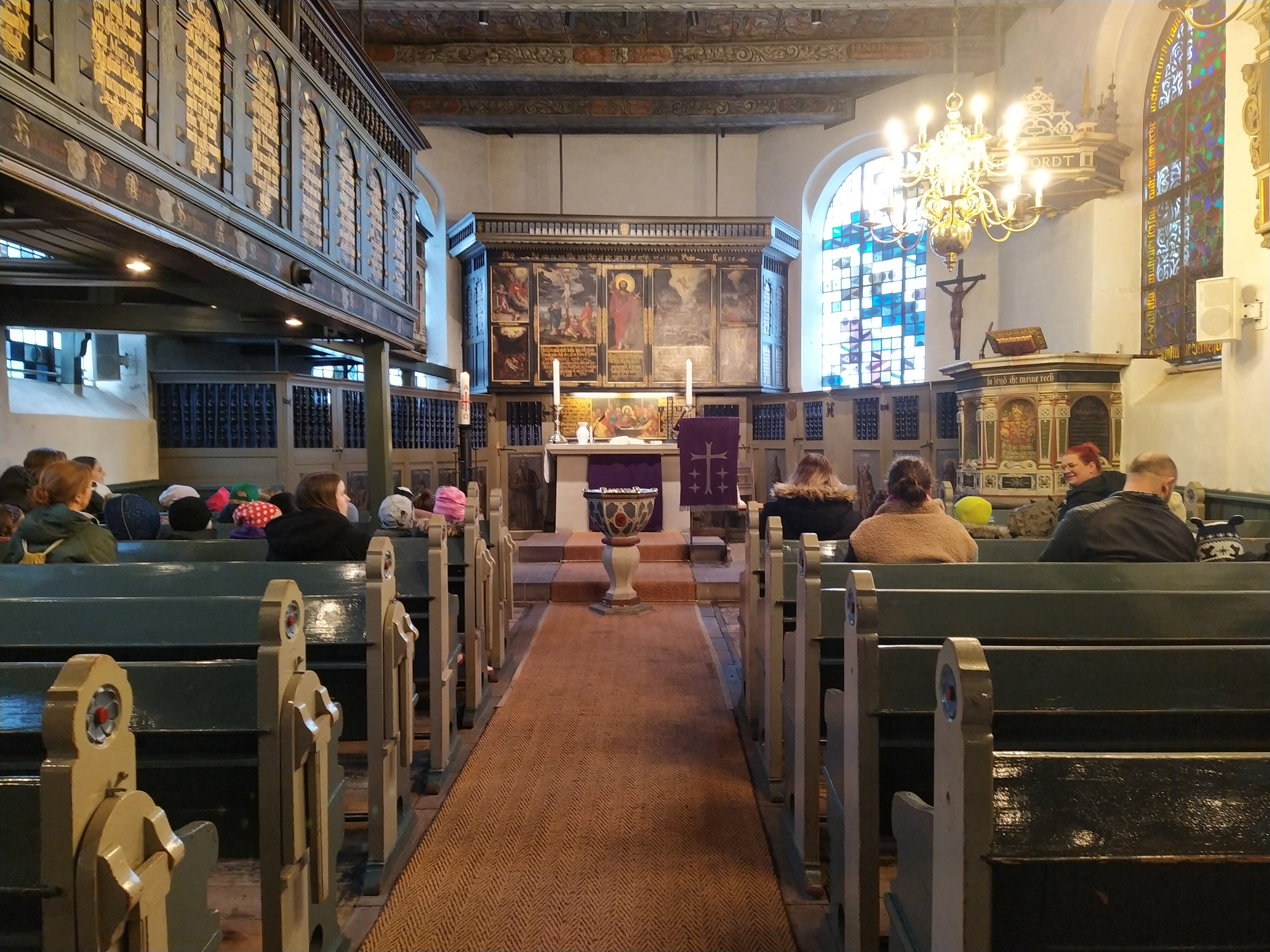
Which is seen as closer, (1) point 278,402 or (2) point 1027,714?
(2) point 1027,714

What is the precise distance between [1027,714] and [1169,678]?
32cm

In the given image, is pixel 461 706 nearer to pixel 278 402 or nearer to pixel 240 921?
pixel 240 921

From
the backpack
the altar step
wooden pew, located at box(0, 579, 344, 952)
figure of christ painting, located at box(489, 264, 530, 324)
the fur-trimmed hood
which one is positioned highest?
figure of christ painting, located at box(489, 264, 530, 324)

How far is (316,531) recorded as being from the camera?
359cm

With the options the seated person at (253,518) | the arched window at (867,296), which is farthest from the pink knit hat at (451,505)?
the arched window at (867,296)

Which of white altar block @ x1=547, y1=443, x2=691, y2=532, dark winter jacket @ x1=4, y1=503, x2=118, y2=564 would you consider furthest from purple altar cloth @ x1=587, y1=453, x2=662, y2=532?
dark winter jacket @ x1=4, y1=503, x2=118, y2=564

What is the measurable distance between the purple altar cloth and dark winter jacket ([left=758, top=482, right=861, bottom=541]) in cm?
509

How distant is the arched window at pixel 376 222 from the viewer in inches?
262

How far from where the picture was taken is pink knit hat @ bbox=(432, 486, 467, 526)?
16.0 feet

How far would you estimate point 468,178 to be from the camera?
43.5 ft

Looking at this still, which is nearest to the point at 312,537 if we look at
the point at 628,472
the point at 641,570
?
the point at 641,570

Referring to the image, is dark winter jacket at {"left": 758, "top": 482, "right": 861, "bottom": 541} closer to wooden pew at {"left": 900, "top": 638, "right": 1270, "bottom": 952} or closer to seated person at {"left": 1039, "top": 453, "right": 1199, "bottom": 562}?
seated person at {"left": 1039, "top": 453, "right": 1199, "bottom": 562}

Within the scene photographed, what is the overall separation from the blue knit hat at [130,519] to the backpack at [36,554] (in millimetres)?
1124

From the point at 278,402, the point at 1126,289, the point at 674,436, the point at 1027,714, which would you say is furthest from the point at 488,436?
the point at 1027,714
